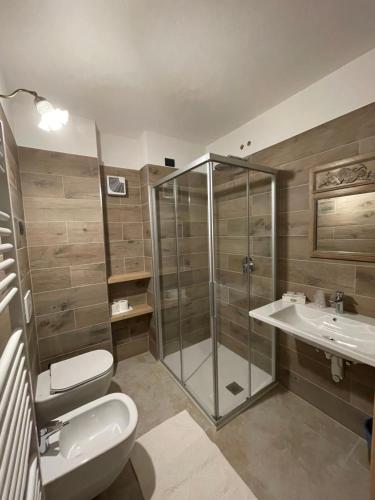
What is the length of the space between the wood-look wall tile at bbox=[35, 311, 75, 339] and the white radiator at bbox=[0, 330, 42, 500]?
45.6 inches

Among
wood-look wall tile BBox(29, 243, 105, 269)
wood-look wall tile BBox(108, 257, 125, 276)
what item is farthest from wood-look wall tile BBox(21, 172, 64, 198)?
wood-look wall tile BBox(108, 257, 125, 276)

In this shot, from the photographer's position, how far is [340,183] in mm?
1401

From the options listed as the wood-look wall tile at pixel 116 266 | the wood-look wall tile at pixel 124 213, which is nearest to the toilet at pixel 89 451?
the wood-look wall tile at pixel 116 266

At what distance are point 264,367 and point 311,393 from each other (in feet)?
1.34

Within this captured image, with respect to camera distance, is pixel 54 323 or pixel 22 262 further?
pixel 54 323

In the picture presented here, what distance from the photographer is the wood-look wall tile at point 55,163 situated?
166 cm

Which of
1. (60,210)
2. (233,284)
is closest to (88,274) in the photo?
(60,210)

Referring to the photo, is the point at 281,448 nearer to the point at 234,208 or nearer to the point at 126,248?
the point at 234,208

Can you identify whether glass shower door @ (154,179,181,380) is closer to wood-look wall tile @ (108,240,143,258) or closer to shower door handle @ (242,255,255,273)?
wood-look wall tile @ (108,240,143,258)

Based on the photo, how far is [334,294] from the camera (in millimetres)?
1460

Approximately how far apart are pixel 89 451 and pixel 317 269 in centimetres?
177

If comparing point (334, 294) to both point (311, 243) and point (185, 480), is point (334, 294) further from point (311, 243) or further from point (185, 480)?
point (185, 480)

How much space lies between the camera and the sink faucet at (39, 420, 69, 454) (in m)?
1.05

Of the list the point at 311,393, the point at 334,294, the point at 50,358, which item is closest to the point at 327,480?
the point at 311,393
